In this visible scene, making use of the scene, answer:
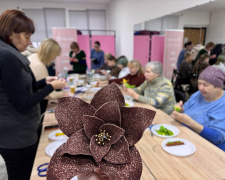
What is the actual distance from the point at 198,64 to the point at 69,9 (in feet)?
20.0

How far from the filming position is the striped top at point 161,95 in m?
1.92

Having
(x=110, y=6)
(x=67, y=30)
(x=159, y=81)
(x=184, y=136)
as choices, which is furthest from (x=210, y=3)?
(x=110, y=6)

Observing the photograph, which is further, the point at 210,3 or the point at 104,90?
the point at 210,3

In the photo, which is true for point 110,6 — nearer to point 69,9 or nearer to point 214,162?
point 69,9

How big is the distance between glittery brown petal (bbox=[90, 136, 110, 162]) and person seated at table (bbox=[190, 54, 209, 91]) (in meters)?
2.65

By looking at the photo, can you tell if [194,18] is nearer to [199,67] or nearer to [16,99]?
[199,67]

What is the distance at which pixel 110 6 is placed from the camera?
7062mm

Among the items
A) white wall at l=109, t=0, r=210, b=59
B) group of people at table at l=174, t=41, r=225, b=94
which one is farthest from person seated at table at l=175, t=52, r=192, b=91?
Answer: white wall at l=109, t=0, r=210, b=59

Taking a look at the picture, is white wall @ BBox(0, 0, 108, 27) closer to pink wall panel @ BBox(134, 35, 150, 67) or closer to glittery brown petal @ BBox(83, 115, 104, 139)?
pink wall panel @ BBox(134, 35, 150, 67)

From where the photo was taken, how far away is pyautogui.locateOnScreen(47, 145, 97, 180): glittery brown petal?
1.47ft

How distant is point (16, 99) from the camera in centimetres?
102

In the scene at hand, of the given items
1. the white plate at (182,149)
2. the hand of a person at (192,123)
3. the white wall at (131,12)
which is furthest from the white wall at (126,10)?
the white plate at (182,149)

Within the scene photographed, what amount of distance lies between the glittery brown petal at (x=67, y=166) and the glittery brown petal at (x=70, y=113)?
77 millimetres

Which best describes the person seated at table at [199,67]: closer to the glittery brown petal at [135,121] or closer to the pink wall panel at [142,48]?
the pink wall panel at [142,48]
